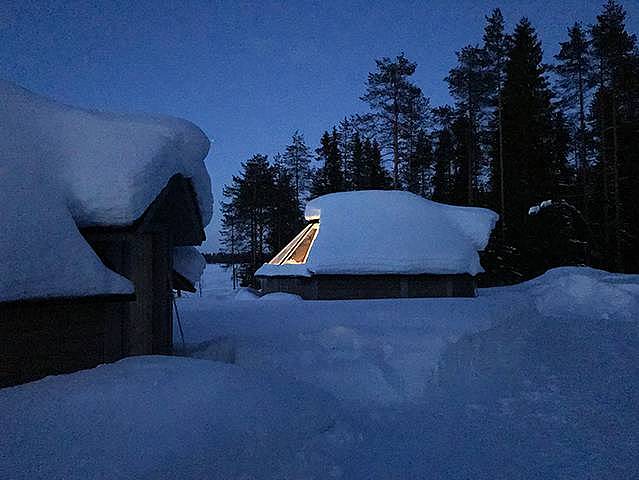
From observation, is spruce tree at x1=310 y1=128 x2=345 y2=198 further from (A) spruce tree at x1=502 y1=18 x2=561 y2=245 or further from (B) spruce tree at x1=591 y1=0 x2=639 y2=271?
(B) spruce tree at x1=591 y1=0 x2=639 y2=271

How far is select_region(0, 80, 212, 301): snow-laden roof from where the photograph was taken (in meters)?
4.19

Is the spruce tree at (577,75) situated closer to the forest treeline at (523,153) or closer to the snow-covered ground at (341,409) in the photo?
the forest treeline at (523,153)

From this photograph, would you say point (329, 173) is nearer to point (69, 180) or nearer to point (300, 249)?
point (300, 249)

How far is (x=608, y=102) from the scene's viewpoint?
82.8 feet

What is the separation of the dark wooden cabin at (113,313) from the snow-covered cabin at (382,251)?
23.2ft

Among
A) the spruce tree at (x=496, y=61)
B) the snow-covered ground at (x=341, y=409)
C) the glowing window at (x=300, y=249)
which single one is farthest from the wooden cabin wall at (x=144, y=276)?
the spruce tree at (x=496, y=61)

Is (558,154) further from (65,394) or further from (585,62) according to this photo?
(65,394)

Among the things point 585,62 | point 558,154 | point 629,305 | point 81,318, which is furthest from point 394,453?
point 585,62

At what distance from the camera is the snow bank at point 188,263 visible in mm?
8594

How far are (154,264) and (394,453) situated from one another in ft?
16.4

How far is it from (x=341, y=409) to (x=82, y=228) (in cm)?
418

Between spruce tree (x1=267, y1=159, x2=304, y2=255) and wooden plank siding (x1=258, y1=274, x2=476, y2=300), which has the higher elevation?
spruce tree (x1=267, y1=159, x2=304, y2=255)

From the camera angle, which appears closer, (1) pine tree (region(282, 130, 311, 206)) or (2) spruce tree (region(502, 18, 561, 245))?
(2) spruce tree (region(502, 18, 561, 245))

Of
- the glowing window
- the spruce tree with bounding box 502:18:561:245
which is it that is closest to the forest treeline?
the spruce tree with bounding box 502:18:561:245
